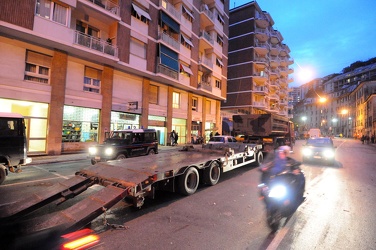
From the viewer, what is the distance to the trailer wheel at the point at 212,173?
656 centimetres

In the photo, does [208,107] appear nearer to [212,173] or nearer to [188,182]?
[212,173]

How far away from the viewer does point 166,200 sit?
17.3 ft

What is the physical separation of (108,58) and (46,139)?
24.3ft

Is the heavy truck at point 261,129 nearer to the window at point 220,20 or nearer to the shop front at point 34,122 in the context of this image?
the shop front at point 34,122

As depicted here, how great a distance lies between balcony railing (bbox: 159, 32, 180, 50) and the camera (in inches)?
818

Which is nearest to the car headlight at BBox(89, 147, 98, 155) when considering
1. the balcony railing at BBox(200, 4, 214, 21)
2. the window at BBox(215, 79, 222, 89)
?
the window at BBox(215, 79, 222, 89)

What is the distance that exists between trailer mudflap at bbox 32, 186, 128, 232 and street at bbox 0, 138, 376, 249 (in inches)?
16.4

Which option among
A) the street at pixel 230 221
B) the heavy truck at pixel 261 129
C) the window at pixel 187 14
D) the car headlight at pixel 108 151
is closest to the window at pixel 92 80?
the car headlight at pixel 108 151

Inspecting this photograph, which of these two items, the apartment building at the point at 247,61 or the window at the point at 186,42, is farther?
the apartment building at the point at 247,61

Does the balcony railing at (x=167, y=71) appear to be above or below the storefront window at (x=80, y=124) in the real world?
above

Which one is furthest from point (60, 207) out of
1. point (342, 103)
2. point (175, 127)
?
point (342, 103)

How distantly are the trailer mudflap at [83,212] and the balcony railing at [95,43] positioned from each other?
1393 cm

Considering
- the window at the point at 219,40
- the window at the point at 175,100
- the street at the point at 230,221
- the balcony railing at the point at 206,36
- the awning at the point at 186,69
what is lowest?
the street at the point at 230,221

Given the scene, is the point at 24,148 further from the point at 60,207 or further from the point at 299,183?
the point at 299,183
